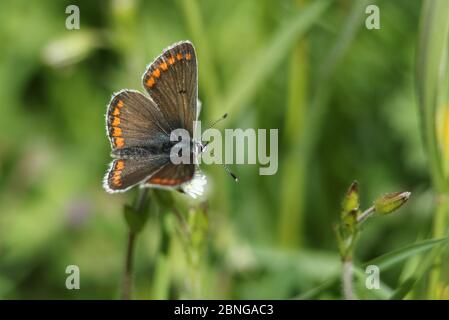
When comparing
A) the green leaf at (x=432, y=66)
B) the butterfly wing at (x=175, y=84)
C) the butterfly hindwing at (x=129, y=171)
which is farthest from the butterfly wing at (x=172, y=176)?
the green leaf at (x=432, y=66)

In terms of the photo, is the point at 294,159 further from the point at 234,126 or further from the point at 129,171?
the point at 129,171

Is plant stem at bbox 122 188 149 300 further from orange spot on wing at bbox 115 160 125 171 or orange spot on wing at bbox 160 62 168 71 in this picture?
orange spot on wing at bbox 160 62 168 71

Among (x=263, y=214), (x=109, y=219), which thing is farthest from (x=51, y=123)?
(x=263, y=214)

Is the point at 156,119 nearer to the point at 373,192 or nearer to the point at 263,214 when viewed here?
the point at 263,214

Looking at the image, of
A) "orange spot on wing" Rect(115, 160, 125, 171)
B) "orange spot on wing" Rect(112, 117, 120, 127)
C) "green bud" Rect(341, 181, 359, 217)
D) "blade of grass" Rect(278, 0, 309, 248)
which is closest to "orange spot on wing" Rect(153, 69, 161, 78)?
"orange spot on wing" Rect(112, 117, 120, 127)

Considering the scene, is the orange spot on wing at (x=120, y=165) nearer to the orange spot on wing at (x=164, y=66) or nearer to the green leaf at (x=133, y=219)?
the green leaf at (x=133, y=219)

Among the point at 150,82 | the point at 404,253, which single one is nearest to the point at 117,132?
the point at 150,82
